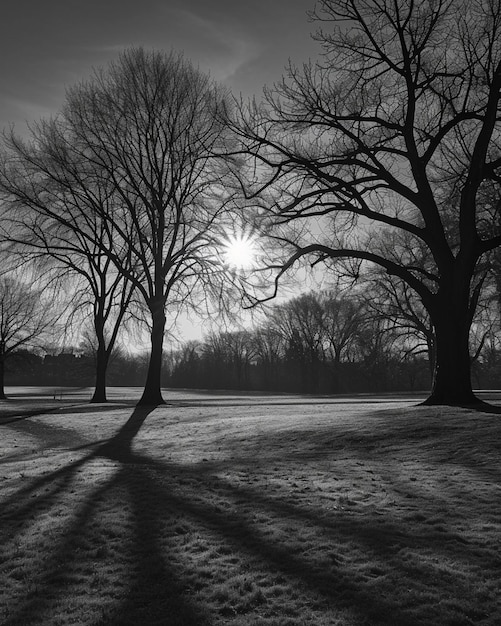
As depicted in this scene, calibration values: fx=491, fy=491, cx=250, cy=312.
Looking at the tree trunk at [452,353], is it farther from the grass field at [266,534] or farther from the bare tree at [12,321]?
the bare tree at [12,321]

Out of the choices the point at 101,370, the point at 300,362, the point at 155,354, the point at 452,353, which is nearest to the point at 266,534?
the point at 452,353

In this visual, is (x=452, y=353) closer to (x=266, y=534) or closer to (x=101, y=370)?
(x=266, y=534)

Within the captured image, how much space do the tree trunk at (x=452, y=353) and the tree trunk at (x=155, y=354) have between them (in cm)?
1238

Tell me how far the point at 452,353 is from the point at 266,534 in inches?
462

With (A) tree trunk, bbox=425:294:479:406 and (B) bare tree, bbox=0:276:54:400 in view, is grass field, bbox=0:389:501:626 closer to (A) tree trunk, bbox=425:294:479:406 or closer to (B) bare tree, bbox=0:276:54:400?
(A) tree trunk, bbox=425:294:479:406

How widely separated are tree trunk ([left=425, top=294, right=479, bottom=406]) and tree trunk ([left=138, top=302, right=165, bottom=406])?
12.4 metres

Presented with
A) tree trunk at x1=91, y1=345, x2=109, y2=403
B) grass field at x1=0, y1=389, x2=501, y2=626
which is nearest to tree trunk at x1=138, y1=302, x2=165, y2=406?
tree trunk at x1=91, y1=345, x2=109, y2=403

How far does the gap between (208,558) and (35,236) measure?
2236 cm

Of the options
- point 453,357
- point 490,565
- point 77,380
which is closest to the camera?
point 490,565

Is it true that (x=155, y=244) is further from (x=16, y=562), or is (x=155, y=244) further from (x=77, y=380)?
(x=77, y=380)

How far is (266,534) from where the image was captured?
490 centimetres

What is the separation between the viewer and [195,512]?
19.2 feet

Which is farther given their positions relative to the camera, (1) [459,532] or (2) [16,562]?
(1) [459,532]

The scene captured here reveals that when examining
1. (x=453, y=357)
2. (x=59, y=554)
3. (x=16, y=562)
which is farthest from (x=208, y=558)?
(x=453, y=357)
